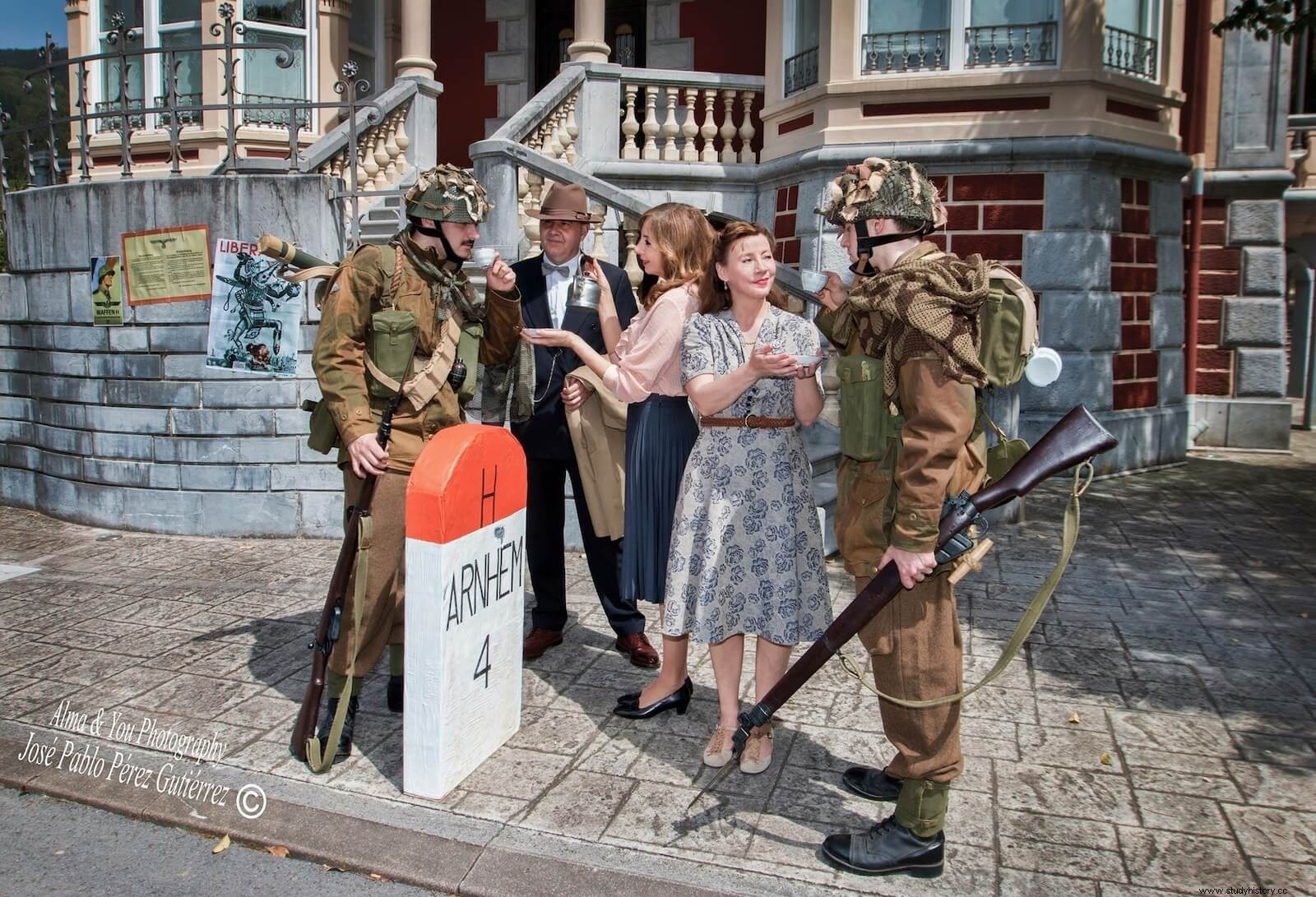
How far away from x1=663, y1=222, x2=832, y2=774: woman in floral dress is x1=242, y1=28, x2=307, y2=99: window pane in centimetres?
964

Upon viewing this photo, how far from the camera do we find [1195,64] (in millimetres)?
11844

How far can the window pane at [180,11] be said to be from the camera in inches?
480

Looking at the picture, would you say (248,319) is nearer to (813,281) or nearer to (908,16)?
(813,281)

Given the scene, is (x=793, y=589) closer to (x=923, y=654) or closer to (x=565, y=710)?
(x=923, y=654)

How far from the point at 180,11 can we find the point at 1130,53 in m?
9.74

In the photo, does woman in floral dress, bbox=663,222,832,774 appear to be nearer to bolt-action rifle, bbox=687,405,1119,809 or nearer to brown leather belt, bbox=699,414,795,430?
brown leather belt, bbox=699,414,795,430

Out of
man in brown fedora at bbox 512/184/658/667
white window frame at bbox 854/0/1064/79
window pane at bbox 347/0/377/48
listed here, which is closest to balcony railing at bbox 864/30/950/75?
white window frame at bbox 854/0/1064/79

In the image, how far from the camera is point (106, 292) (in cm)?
803

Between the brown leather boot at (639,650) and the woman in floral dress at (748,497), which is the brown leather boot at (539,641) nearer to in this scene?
the brown leather boot at (639,650)

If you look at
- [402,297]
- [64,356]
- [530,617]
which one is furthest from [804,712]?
[64,356]

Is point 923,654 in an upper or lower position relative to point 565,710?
upper

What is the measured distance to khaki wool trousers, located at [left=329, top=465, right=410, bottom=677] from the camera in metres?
4.21

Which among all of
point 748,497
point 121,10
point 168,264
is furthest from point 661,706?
point 121,10

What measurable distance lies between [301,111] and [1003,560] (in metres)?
8.91
